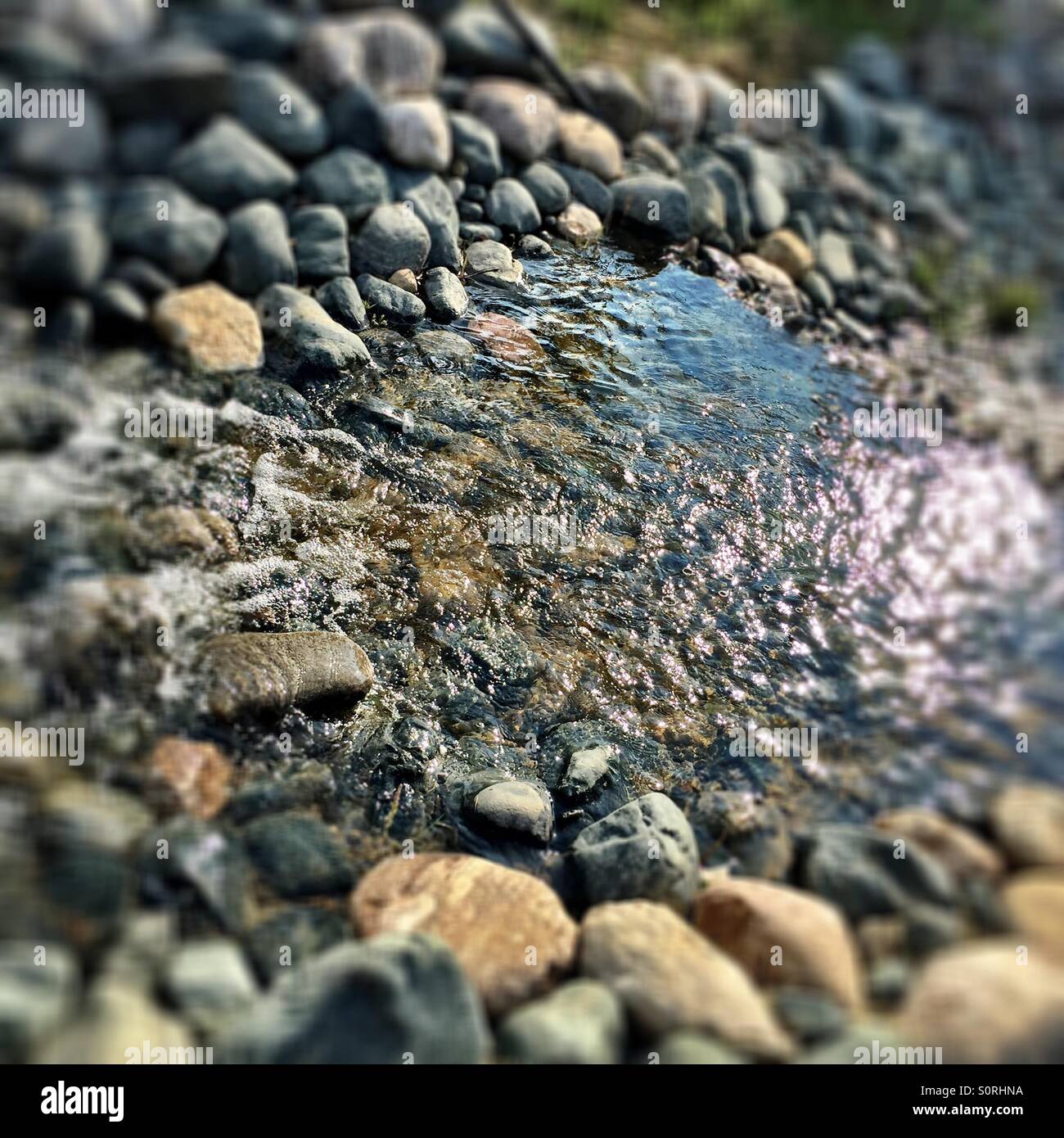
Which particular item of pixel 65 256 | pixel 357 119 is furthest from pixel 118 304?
pixel 357 119

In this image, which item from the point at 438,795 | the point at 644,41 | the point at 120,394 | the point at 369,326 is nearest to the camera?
the point at 438,795

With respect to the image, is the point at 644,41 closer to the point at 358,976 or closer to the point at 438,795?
the point at 438,795

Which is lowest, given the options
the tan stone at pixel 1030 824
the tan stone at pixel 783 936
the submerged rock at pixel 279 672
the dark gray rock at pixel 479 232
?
the tan stone at pixel 783 936

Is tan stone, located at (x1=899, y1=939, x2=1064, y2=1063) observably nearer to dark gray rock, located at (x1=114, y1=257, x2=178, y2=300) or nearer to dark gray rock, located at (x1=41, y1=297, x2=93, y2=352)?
dark gray rock, located at (x1=41, y1=297, x2=93, y2=352)

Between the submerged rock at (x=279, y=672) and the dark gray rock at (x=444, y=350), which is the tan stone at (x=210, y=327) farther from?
the submerged rock at (x=279, y=672)

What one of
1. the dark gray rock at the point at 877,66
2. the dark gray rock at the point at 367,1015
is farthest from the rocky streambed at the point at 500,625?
the dark gray rock at the point at 877,66

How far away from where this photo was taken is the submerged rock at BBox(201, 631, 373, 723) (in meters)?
2.93

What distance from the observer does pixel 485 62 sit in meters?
5.18

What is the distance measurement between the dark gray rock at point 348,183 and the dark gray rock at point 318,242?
9 centimetres

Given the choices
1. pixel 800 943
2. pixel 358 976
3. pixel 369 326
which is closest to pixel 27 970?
pixel 358 976

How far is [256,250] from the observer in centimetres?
416

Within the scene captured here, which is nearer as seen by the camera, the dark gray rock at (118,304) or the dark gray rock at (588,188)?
the dark gray rock at (118,304)

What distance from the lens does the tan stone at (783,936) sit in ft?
6.30
